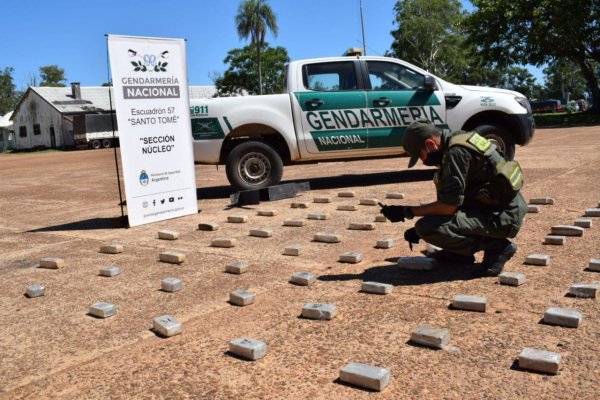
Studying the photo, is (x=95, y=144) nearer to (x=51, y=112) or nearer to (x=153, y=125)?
(x=51, y=112)

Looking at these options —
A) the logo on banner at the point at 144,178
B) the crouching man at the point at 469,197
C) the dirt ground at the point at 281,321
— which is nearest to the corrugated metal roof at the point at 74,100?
the logo on banner at the point at 144,178

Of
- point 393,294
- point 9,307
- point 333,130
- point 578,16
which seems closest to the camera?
point 393,294

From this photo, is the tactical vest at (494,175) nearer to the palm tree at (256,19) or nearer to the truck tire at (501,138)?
the truck tire at (501,138)

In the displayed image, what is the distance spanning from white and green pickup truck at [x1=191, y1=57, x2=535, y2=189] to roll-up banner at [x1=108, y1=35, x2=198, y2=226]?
1.07 metres

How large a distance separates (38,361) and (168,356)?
0.74m

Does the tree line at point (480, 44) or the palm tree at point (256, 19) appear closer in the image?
the tree line at point (480, 44)

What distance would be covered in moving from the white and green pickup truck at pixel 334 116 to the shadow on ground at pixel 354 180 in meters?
0.73

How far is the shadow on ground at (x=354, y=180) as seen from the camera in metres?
9.88

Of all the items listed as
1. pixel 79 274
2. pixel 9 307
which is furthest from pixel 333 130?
pixel 9 307

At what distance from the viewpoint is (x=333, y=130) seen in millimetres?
9039

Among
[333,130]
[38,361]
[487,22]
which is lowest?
[38,361]

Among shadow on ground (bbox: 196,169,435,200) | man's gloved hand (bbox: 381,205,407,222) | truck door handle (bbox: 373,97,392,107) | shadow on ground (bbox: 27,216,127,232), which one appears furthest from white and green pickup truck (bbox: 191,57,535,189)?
man's gloved hand (bbox: 381,205,407,222)

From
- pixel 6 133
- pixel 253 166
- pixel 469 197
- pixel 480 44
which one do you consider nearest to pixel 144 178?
pixel 253 166

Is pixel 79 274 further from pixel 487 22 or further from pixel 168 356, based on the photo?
pixel 487 22
